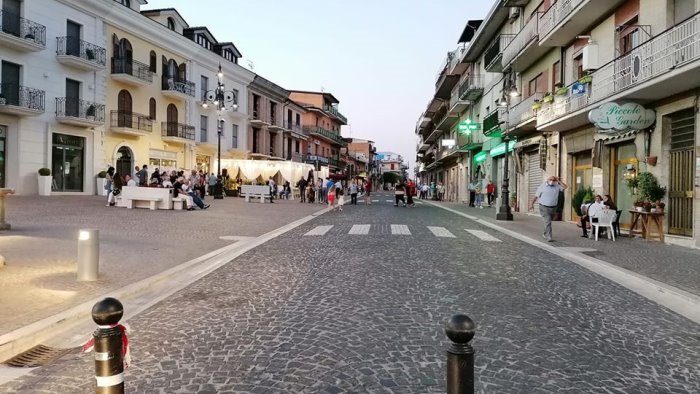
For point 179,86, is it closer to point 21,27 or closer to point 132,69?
point 132,69

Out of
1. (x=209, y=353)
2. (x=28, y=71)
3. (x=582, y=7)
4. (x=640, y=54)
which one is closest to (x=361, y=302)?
(x=209, y=353)

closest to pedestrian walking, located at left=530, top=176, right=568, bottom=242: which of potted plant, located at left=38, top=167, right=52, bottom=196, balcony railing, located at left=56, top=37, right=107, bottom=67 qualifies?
potted plant, located at left=38, top=167, right=52, bottom=196

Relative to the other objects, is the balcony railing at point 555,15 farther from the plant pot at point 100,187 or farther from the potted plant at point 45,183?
the plant pot at point 100,187

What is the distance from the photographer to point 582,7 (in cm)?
1622

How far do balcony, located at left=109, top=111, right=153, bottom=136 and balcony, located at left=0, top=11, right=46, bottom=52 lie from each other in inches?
237

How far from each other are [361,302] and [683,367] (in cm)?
305

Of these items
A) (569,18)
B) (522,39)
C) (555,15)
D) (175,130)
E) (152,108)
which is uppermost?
(522,39)

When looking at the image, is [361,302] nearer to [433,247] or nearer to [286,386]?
[286,386]

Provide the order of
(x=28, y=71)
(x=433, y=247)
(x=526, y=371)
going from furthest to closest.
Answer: (x=28, y=71) < (x=433, y=247) < (x=526, y=371)

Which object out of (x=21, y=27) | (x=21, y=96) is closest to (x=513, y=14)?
(x=21, y=27)

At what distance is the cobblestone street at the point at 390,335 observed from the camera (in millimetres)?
3590

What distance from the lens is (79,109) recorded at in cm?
2778

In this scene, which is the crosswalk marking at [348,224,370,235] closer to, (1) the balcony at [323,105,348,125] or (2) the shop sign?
(2) the shop sign

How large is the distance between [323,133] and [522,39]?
49913 millimetres
